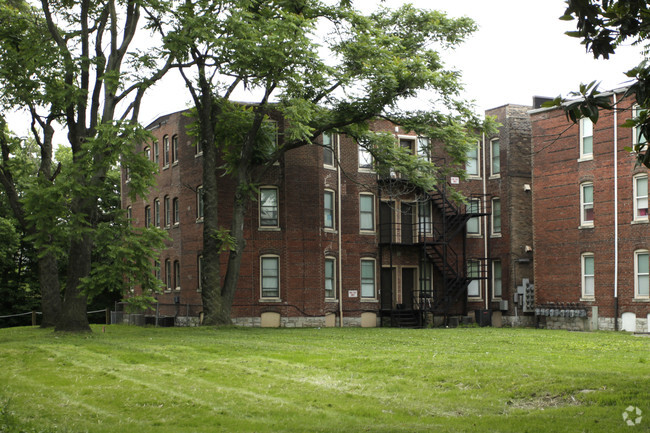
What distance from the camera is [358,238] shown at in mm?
39625

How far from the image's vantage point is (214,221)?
31672mm

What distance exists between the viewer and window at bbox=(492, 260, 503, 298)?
42.3 m

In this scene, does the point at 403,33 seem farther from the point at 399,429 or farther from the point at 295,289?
the point at 399,429

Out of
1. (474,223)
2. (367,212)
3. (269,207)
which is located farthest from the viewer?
(474,223)

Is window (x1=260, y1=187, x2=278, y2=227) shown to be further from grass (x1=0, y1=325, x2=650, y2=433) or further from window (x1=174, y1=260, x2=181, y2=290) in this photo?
grass (x1=0, y1=325, x2=650, y2=433)

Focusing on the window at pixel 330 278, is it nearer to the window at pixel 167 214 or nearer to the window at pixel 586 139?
the window at pixel 167 214

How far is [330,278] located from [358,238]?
2515 mm

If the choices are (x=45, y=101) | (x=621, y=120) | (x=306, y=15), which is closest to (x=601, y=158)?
(x=621, y=120)

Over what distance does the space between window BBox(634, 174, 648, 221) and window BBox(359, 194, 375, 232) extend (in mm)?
12112

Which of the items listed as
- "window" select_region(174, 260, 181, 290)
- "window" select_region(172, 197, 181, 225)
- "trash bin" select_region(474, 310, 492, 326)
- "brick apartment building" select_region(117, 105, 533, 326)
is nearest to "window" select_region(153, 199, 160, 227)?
"brick apartment building" select_region(117, 105, 533, 326)

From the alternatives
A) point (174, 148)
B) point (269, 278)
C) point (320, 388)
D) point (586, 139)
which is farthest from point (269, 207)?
point (320, 388)

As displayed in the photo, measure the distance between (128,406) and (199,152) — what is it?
1069 inches

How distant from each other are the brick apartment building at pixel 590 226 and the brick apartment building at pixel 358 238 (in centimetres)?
254

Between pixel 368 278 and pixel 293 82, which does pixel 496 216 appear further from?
Result: pixel 293 82
